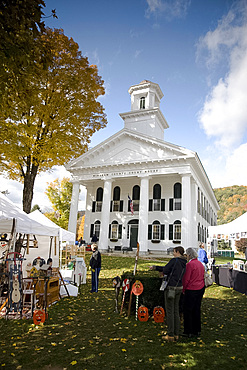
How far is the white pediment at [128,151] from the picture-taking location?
24.6 metres

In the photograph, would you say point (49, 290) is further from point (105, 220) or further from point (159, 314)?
point (105, 220)

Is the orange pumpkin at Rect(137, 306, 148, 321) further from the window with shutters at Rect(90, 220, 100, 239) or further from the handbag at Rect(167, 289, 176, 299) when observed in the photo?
the window with shutters at Rect(90, 220, 100, 239)

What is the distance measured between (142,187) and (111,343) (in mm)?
20804

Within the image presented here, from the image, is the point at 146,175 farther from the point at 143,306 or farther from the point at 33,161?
the point at 143,306

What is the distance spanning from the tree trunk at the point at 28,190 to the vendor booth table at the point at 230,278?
1051cm

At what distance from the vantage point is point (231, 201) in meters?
76.9

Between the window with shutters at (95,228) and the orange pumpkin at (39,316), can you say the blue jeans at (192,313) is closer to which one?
the orange pumpkin at (39,316)

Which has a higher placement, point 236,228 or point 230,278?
point 236,228

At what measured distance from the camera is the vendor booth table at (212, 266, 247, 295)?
9.98 metres

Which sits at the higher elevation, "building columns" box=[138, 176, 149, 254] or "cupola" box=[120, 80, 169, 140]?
"cupola" box=[120, 80, 169, 140]

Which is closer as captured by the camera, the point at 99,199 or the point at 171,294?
the point at 171,294

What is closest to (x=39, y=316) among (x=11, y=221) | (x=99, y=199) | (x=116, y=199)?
(x=11, y=221)

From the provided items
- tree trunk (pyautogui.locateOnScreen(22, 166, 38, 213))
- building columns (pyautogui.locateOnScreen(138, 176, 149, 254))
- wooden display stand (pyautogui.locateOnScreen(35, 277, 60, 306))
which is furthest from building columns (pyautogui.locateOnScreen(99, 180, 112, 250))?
wooden display stand (pyautogui.locateOnScreen(35, 277, 60, 306))

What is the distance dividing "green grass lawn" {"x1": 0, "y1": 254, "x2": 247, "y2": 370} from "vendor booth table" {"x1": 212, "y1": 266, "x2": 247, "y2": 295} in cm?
302
